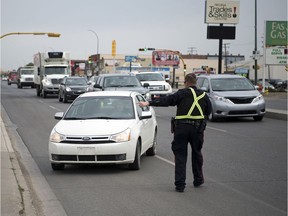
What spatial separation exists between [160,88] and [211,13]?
15989mm

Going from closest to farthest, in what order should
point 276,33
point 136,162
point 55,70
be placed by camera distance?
point 136,162
point 55,70
point 276,33

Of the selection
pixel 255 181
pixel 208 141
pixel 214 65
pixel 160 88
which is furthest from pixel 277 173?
pixel 214 65

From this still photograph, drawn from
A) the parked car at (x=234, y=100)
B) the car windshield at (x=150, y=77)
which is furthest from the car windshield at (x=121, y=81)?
the car windshield at (x=150, y=77)

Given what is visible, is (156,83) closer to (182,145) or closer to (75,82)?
(75,82)

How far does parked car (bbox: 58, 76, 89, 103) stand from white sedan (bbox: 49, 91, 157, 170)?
2426 cm

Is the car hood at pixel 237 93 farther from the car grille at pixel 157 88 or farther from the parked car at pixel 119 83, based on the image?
the car grille at pixel 157 88

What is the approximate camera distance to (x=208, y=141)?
1577 centimetres

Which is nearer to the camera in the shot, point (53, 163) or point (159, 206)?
point (159, 206)

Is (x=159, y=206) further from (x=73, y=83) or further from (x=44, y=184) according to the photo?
(x=73, y=83)

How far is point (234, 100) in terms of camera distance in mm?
21938

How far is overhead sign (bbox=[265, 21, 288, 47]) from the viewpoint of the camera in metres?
47.9

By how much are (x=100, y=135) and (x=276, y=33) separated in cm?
4062

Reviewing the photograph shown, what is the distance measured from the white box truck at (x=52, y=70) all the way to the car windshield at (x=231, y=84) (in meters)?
22.1

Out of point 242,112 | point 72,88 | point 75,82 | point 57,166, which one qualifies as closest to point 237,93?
point 242,112
